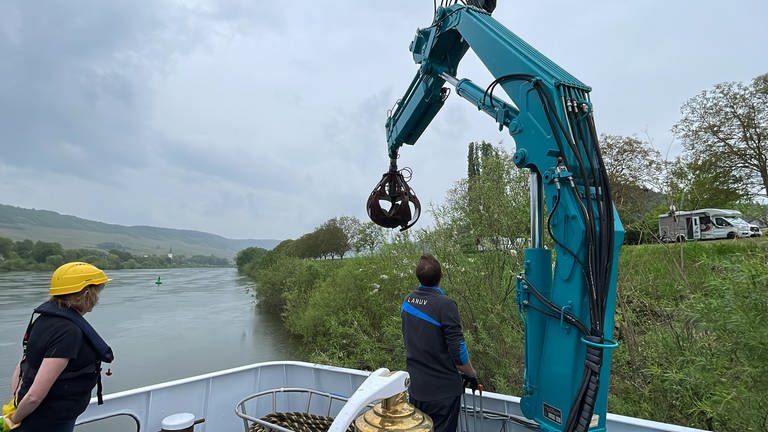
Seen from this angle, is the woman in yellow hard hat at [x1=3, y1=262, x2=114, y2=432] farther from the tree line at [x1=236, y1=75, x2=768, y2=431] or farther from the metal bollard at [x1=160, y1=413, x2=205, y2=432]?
the tree line at [x1=236, y1=75, x2=768, y2=431]

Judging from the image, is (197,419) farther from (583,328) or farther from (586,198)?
(586,198)

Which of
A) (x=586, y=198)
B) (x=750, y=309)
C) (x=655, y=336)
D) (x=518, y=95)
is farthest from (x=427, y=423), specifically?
(x=655, y=336)

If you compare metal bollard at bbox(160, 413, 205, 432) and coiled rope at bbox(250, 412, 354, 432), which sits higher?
metal bollard at bbox(160, 413, 205, 432)

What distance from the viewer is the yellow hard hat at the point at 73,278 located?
2031 mm

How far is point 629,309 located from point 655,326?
15.5 inches

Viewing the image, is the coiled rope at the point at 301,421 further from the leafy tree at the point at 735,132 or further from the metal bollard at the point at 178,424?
the leafy tree at the point at 735,132

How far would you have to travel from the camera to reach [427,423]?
1.47 m

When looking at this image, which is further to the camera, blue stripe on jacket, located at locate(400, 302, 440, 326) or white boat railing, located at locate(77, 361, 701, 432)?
white boat railing, located at locate(77, 361, 701, 432)

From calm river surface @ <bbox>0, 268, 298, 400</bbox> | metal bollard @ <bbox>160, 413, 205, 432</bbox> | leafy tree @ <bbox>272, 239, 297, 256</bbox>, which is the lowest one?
calm river surface @ <bbox>0, 268, 298, 400</bbox>

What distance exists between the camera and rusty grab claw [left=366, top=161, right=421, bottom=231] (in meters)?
3.75

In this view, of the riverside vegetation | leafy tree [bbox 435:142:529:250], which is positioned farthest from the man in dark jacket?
leafy tree [bbox 435:142:529:250]

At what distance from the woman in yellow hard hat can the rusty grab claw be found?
211 cm

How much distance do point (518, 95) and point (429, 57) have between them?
123cm

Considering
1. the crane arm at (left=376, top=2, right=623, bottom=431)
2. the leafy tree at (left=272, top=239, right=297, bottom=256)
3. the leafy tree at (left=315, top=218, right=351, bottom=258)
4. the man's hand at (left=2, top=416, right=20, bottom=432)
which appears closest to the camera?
the crane arm at (left=376, top=2, right=623, bottom=431)
